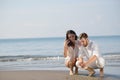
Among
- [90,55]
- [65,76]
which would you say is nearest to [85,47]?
→ [90,55]

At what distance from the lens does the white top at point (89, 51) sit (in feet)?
21.3

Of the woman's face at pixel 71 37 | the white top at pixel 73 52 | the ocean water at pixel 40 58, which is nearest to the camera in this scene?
the woman's face at pixel 71 37

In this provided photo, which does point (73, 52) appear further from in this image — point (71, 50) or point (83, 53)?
point (83, 53)

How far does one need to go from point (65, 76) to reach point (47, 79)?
1.61 ft

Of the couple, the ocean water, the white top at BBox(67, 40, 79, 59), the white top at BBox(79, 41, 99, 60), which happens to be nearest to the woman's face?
the couple

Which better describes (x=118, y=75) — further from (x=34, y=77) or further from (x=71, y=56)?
(x=34, y=77)

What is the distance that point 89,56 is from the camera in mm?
6617

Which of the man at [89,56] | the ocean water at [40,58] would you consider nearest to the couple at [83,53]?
the man at [89,56]

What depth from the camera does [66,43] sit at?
6.82m

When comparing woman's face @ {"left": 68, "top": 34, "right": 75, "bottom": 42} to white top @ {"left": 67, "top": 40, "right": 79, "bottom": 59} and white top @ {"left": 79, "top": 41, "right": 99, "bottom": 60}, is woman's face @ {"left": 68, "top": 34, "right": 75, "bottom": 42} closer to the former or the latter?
white top @ {"left": 67, "top": 40, "right": 79, "bottom": 59}

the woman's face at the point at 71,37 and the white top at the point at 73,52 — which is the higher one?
the woman's face at the point at 71,37

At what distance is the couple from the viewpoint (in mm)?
6500

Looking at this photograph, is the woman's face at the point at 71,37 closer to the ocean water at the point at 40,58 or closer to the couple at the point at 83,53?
the couple at the point at 83,53

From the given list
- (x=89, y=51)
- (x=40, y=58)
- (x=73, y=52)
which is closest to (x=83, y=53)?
(x=89, y=51)
